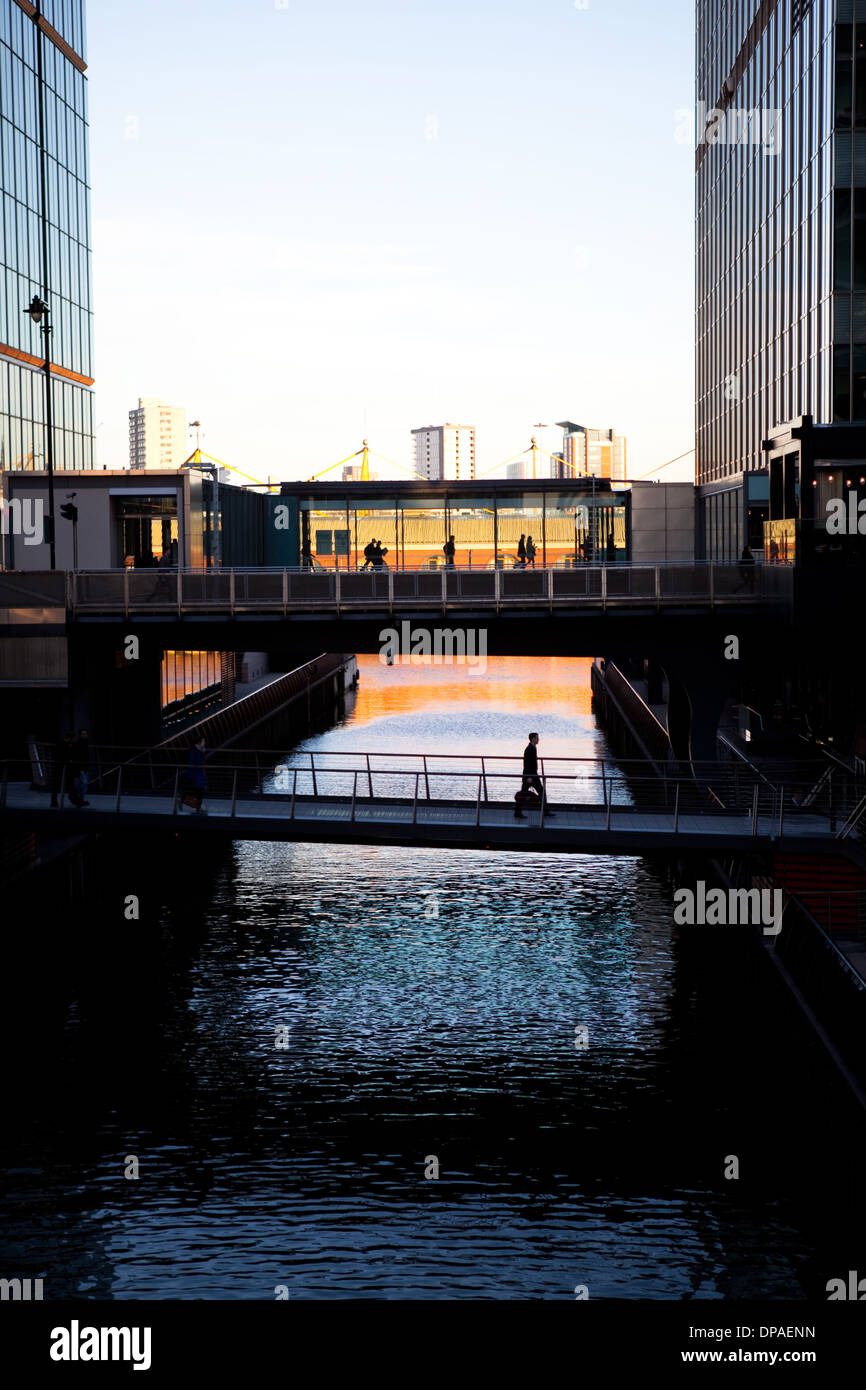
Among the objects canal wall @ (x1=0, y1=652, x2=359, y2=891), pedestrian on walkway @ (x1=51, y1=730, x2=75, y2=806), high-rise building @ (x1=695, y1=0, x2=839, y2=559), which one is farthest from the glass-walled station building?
pedestrian on walkway @ (x1=51, y1=730, x2=75, y2=806)

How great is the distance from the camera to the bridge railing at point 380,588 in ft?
108

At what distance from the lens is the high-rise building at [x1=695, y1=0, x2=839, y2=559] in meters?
39.6

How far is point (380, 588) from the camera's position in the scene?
3359 cm

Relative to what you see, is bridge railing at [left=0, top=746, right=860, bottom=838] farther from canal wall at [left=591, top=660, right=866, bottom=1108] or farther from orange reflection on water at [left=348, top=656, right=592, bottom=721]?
orange reflection on water at [left=348, top=656, right=592, bottom=721]

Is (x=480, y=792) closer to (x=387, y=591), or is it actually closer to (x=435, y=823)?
(x=435, y=823)

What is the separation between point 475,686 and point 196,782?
7303cm

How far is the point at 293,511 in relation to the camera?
50062 millimetres

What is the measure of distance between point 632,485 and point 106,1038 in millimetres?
34788

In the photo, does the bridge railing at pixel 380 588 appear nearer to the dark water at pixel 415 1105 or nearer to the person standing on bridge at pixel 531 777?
the person standing on bridge at pixel 531 777

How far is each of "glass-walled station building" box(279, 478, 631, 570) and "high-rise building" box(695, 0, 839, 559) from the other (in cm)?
580

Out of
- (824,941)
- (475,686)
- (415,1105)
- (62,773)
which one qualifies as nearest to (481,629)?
(62,773)

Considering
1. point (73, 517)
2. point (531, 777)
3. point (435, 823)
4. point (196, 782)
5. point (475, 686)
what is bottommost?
point (475, 686)
